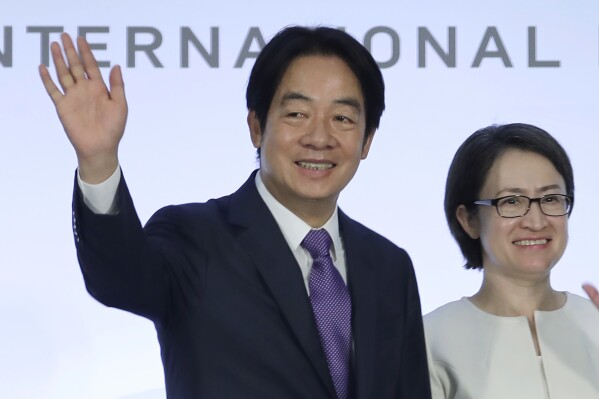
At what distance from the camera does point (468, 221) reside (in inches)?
97.0

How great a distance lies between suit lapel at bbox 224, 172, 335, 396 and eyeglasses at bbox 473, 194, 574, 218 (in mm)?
589

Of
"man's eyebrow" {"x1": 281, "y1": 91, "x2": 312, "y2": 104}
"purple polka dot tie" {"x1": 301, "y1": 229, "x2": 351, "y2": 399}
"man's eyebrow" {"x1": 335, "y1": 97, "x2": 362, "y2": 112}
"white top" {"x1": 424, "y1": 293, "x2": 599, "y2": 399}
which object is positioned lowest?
"white top" {"x1": 424, "y1": 293, "x2": 599, "y2": 399}

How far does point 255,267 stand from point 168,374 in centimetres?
23

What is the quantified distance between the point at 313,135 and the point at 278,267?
10.3 inches

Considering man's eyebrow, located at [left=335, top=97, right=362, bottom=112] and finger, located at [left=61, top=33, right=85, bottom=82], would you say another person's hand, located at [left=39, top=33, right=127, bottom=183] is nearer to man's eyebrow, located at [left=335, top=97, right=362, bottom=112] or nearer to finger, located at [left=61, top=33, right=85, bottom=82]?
finger, located at [left=61, top=33, right=85, bottom=82]

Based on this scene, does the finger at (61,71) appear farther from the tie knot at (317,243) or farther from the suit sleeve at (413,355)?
the suit sleeve at (413,355)

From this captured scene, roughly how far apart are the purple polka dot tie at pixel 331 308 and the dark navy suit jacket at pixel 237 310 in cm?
2

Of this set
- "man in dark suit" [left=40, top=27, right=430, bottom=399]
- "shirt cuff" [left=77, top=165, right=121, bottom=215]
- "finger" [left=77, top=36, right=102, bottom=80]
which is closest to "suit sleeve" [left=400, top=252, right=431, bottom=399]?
"man in dark suit" [left=40, top=27, right=430, bottom=399]

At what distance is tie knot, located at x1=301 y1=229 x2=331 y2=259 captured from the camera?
2.01 meters

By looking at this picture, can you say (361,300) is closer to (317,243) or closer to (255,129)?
(317,243)

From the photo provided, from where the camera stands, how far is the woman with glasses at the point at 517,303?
2277 millimetres

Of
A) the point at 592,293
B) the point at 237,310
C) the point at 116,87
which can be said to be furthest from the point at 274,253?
the point at 592,293

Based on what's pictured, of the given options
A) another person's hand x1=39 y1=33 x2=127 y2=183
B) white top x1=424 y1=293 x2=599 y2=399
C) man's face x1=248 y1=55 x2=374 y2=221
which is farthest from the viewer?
white top x1=424 y1=293 x2=599 y2=399

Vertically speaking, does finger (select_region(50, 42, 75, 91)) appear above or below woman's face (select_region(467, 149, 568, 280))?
above
